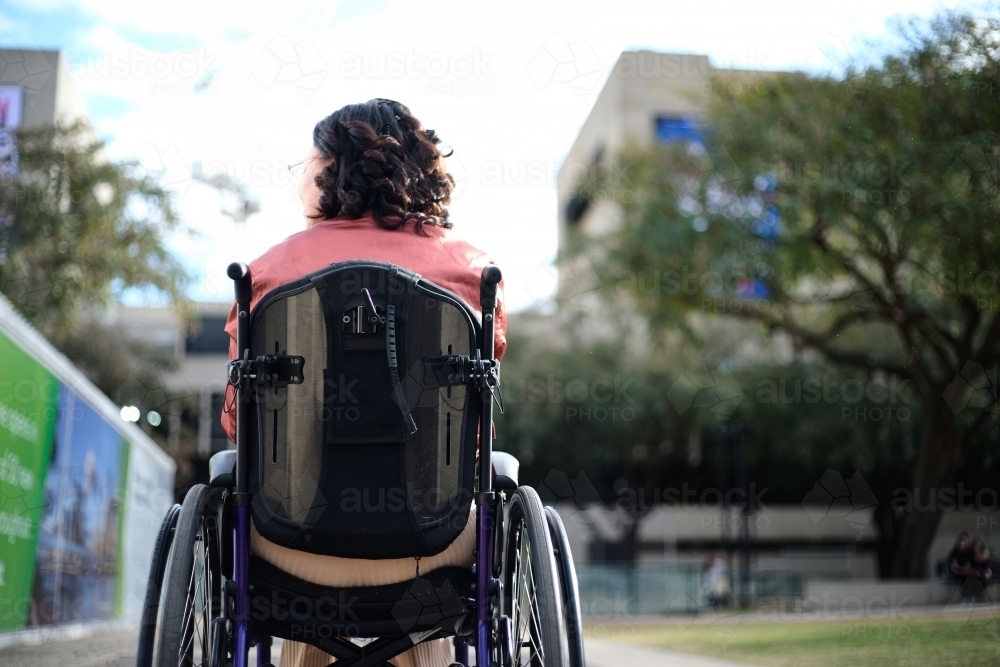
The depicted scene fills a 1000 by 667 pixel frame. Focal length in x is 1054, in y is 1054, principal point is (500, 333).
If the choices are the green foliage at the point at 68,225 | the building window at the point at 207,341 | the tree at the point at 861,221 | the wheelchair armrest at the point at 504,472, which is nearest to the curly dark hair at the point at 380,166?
the wheelchair armrest at the point at 504,472

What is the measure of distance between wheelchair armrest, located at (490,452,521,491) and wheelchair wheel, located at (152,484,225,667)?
2.27ft

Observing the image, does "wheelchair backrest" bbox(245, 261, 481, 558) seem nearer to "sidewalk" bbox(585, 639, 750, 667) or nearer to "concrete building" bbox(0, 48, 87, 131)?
"sidewalk" bbox(585, 639, 750, 667)

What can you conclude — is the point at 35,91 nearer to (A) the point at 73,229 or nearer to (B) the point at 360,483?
(A) the point at 73,229

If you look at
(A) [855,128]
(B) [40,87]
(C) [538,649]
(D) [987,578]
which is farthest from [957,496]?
(C) [538,649]

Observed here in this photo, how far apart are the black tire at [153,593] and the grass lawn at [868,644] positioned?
15.1 ft

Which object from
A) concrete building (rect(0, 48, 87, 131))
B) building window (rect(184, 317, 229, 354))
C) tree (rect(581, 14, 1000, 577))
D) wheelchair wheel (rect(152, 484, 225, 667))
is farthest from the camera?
building window (rect(184, 317, 229, 354))

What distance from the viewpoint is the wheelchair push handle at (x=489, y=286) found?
8.07ft

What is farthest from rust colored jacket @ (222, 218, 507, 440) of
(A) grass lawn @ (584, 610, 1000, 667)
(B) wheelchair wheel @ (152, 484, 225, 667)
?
(A) grass lawn @ (584, 610, 1000, 667)

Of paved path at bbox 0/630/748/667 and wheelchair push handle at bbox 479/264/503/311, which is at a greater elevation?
wheelchair push handle at bbox 479/264/503/311

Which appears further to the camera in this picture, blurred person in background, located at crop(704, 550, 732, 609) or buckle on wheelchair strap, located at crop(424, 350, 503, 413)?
blurred person in background, located at crop(704, 550, 732, 609)

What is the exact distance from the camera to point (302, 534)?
240 centimetres

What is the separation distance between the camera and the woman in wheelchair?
240cm

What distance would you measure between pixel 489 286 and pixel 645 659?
587 cm

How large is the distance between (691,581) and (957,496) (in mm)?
9473
